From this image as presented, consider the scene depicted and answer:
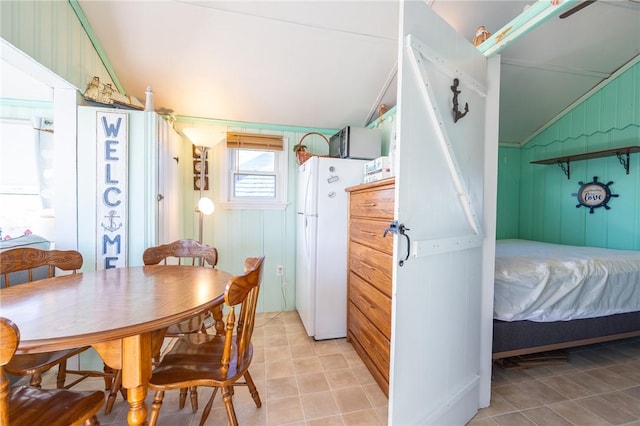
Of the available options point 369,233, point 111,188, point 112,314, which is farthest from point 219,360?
point 111,188

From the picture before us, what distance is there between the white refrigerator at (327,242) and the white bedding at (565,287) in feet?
4.02

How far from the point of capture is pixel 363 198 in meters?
2.00

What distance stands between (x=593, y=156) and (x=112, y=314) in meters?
4.18

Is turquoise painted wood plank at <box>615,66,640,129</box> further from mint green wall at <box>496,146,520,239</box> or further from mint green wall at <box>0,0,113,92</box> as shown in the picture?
mint green wall at <box>0,0,113,92</box>

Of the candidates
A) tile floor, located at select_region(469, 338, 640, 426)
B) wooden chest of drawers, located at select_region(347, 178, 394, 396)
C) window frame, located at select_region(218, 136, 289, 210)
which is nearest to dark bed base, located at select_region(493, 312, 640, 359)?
tile floor, located at select_region(469, 338, 640, 426)

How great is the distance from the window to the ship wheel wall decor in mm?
3337

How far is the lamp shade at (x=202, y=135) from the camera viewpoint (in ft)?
7.64

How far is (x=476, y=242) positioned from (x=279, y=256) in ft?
6.95

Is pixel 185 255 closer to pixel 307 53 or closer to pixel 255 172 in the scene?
pixel 255 172

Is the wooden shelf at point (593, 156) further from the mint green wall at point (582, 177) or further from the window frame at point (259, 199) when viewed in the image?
the window frame at point (259, 199)

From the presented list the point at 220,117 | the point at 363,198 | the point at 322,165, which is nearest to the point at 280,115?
the point at 220,117

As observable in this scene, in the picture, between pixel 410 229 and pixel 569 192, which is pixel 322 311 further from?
pixel 569 192

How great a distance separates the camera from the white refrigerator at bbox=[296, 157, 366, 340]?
2.35m

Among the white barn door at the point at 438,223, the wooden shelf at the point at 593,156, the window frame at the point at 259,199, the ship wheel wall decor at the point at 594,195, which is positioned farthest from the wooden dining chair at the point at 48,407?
the ship wheel wall decor at the point at 594,195
